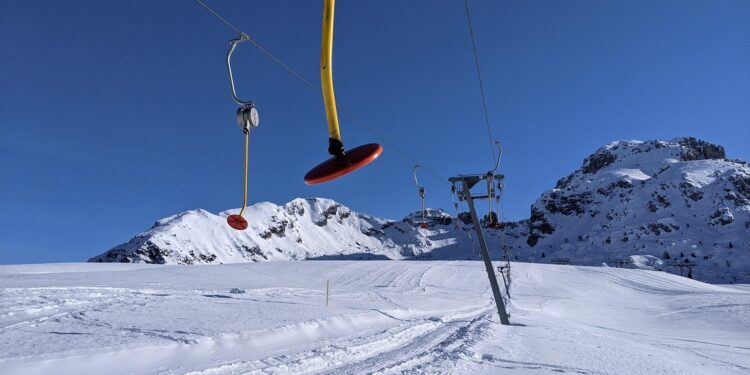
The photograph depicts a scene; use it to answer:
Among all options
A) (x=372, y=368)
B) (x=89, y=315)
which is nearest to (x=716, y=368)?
(x=372, y=368)

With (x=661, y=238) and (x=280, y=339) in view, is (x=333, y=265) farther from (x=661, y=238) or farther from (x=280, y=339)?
(x=661, y=238)

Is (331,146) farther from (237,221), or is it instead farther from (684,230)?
(684,230)

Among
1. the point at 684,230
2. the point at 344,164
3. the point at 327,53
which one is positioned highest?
the point at 684,230

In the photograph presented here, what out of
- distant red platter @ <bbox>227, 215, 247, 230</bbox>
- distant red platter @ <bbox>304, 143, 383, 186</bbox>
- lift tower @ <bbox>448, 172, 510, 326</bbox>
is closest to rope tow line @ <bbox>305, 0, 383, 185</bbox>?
distant red platter @ <bbox>304, 143, 383, 186</bbox>

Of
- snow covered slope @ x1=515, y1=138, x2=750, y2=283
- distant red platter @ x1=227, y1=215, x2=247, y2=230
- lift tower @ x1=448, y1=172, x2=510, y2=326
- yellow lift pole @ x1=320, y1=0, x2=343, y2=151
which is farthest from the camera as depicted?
snow covered slope @ x1=515, y1=138, x2=750, y2=283

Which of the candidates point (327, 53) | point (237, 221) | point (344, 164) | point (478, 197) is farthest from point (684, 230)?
point (327, 53)

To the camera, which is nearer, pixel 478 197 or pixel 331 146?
pixel 331 146

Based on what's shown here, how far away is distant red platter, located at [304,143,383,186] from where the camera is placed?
233 cm

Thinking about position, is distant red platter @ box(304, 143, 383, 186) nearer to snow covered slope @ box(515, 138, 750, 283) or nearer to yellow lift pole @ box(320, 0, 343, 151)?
yellow lift pole @ box(320, 0, 343, 151)

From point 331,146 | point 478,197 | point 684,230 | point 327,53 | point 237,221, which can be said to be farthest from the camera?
point 684,230

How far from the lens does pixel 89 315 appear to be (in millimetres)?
10383

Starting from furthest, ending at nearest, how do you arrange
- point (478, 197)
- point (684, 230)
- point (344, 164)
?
point (684, 230) → point (478, 197) → point (344, 164)

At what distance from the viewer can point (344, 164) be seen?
2.37 metres

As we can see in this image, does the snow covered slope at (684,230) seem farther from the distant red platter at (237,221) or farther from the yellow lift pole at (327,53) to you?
the yellow lift pole at (327,53)
